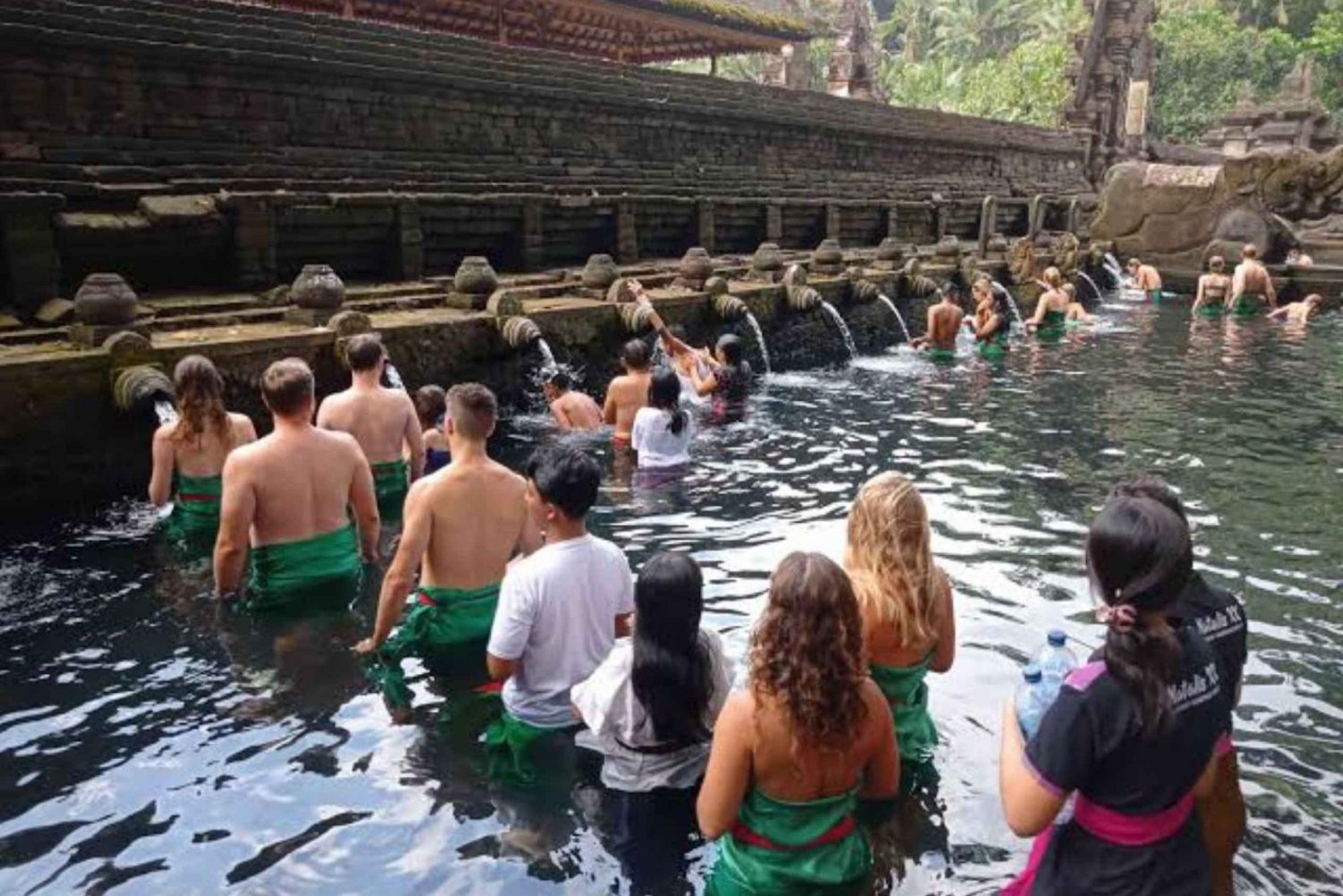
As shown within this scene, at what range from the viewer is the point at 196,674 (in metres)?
4.86

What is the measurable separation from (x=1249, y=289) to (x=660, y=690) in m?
20.1

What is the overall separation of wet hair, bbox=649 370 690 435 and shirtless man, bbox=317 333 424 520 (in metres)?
1.93

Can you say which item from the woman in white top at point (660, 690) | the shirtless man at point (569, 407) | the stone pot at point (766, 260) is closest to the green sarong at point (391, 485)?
the shirtless man at point (569, 407)

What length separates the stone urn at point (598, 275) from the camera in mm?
11781

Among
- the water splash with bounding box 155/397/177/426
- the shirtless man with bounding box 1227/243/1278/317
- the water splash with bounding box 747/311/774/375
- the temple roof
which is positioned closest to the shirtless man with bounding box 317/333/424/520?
the water splash with bounding box 155/397/177/426

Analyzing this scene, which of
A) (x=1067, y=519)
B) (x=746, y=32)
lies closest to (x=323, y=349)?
(x=1067, y=519)

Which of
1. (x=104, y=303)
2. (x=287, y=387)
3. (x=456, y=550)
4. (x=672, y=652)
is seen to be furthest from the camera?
(x=104, y=303)

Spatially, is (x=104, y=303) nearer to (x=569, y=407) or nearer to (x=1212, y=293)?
(x=569, y=407)

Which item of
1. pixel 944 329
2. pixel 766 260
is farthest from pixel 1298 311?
pixel 766 260

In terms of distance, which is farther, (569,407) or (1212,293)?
(1212,293)

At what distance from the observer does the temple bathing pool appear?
354 centimetres

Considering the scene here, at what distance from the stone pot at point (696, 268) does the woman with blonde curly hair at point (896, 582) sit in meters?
9.50

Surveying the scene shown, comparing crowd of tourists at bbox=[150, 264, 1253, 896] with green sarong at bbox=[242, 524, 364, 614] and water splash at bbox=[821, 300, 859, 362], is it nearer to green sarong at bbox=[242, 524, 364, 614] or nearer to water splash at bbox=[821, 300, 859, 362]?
green sarong at bbox=[242, 524, 364, 614]

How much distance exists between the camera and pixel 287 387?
4.95 meters
